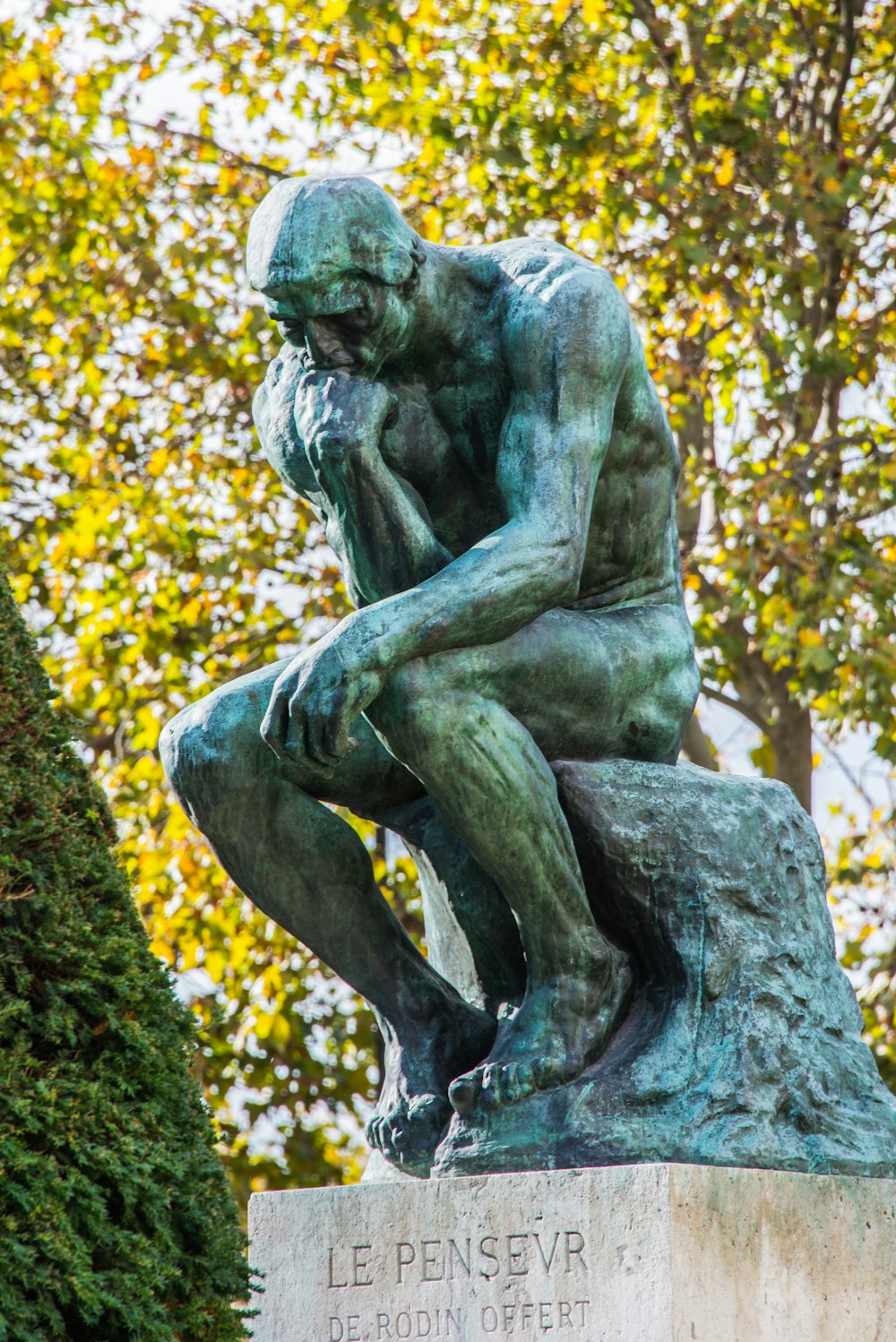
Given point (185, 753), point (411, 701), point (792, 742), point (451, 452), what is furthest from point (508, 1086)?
point (792, 742)

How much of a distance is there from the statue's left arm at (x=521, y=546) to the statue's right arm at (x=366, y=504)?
0.51 feet

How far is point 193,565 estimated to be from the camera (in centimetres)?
1069

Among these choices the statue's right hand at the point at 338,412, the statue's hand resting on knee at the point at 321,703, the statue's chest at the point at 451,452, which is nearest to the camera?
the statue's hand resting on knee at the point at 321,703

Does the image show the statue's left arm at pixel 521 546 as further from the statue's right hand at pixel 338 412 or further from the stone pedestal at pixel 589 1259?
the stone pedestal at pixel 589 1259

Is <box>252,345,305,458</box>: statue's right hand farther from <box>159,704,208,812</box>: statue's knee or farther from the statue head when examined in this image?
<box>159,704,208,812</box>: statue's knee

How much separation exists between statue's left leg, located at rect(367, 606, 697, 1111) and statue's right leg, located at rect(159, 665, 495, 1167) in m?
0.23

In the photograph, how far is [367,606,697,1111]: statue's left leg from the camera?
3.66 m

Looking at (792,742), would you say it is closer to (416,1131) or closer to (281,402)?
(281,402)

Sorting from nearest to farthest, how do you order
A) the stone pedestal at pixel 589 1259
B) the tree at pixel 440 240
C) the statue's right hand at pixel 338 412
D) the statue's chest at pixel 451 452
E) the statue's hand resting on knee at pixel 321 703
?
the stone pedestal at pixel 589 1259, the statue's hand resting on knee at pixel 321 703, the statue's right hand at pixel 338 412, the statue's chest at pixel 451 452, the tree at pixel 440 240

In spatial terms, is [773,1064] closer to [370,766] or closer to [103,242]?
[370,766]

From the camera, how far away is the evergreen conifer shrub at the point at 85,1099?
3.43 metres

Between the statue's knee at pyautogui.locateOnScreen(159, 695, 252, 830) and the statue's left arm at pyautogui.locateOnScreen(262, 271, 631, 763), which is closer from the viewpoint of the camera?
the statue's left arm at pyautogui.locateOnScreen(262, 271, 631, 763)

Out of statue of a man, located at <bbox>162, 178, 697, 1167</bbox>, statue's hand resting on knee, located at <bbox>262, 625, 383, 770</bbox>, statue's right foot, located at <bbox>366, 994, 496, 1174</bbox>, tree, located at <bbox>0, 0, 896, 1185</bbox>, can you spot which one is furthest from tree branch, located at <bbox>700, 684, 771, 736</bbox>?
statue's hand resting on knee, located at <bbox>262, 625, 383, 770</bbox>

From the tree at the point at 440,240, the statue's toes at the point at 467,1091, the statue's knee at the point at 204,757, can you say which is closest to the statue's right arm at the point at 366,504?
the statue's knee at the point at 204,757
